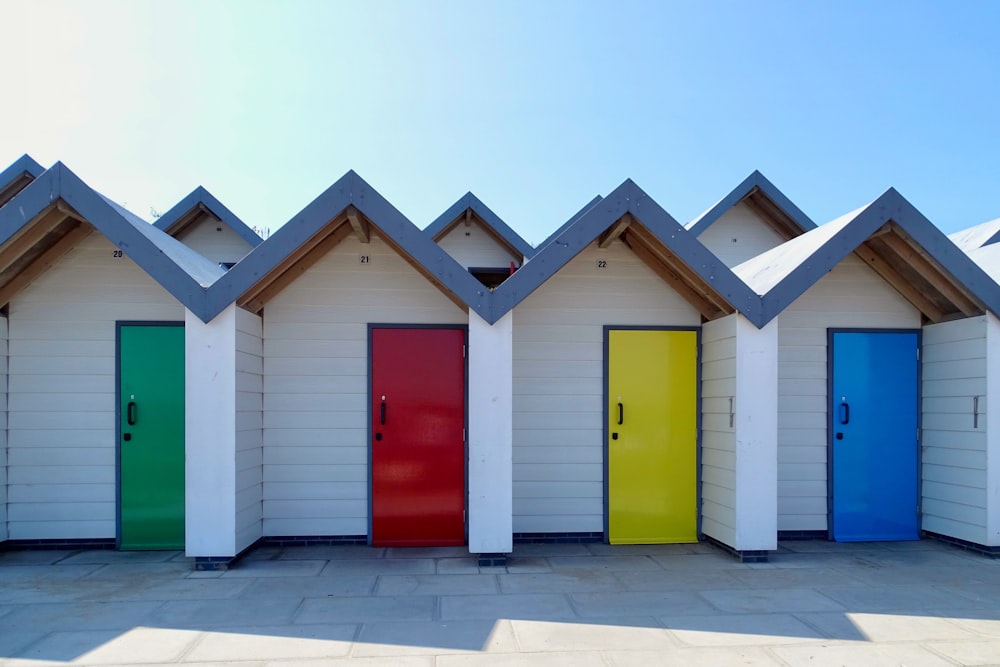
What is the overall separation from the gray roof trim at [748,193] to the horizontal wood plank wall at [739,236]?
14.8 inches

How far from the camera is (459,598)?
4.74 meters

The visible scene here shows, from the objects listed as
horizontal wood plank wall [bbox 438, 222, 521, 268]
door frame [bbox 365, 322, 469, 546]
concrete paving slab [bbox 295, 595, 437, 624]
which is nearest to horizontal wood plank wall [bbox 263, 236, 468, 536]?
door frame [bbox 365, 322, 469, 546]

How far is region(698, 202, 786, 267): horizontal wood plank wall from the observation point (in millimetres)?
10625

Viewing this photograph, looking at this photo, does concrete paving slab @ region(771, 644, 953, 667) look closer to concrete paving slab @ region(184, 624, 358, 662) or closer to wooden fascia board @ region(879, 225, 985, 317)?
concrete paving slab @ region(184, 624, 358, 662)

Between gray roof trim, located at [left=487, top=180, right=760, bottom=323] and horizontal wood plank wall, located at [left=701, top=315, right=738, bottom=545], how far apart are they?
347 millimetres

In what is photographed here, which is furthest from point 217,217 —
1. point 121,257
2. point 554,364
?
point 554,364

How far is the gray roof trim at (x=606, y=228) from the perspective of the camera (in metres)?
5.51

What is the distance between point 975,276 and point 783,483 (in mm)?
2561

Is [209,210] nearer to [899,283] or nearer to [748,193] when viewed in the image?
[748,193]

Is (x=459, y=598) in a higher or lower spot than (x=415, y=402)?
lower

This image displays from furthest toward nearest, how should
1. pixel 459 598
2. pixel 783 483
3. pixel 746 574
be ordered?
1. pixel 783 483
2. pixel 746 574
3. pixel 459 598

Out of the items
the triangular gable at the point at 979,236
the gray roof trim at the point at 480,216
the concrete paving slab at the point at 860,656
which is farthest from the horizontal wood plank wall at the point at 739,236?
the concrete paving slab at the point at 860,656

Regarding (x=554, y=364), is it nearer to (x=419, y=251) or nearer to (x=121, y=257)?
(x=419, y=251)

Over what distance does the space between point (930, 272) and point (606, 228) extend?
315cm
